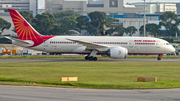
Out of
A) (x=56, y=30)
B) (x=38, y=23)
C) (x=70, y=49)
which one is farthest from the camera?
(x=38, y=23)

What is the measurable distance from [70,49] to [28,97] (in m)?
30.5

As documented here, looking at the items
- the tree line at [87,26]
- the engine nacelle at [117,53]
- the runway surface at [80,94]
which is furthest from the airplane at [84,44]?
the tree line at [87,26]

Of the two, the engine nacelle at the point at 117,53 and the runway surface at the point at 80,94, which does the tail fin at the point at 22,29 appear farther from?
the runway surface at the point at 80,94

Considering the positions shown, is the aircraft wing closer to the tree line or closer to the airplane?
the airplane

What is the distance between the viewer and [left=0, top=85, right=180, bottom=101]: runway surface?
752 inches

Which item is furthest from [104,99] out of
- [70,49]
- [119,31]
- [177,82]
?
[119,31]

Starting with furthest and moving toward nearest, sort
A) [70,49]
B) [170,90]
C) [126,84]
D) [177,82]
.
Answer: [70,49] → [177,82] → [126,84] → [170,90]

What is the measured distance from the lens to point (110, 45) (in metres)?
50.1

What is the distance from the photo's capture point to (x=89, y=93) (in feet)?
69.5

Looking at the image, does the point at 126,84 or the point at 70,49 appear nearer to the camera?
the point at 126,84

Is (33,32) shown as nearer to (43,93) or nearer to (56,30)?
(43,93)

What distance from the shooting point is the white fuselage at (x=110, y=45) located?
49.6 m

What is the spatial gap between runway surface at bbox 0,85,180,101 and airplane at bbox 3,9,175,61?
25.1 m

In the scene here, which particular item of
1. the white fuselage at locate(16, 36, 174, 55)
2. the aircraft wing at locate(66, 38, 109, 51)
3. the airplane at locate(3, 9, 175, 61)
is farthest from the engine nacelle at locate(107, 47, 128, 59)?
the white fuselage at locate(16, 36, 174, 55)
